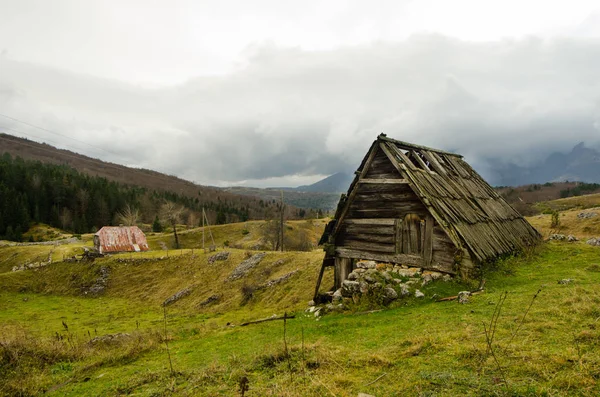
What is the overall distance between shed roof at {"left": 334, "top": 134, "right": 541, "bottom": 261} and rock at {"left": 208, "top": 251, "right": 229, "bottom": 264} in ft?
79.3

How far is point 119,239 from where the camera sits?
6362 centimetres

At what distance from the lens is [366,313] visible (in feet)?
40.8

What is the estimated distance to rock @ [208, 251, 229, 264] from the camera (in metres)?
38.2

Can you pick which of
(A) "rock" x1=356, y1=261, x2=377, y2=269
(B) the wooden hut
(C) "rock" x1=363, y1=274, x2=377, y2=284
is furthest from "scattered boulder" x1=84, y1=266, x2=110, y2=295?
(C) "rock" x1=363, y1=274, x2=377, y2=284

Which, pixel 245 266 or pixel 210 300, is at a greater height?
pixel 245 266

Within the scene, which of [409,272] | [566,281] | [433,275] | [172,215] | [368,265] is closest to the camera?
[566,281]

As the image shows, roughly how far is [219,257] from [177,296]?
647 centimetres

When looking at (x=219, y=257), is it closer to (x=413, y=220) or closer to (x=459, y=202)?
(x=413, y=220)

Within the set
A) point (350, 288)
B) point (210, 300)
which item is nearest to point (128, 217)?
point (210, 300)

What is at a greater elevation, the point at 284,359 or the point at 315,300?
the point at 284,359

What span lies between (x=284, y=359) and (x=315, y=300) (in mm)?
9586

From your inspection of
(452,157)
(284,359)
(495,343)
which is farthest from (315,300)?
(452,157)

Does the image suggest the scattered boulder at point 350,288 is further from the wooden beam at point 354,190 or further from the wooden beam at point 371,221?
the wooden beam at point 354,190

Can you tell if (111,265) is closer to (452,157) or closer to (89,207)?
(452,157)
